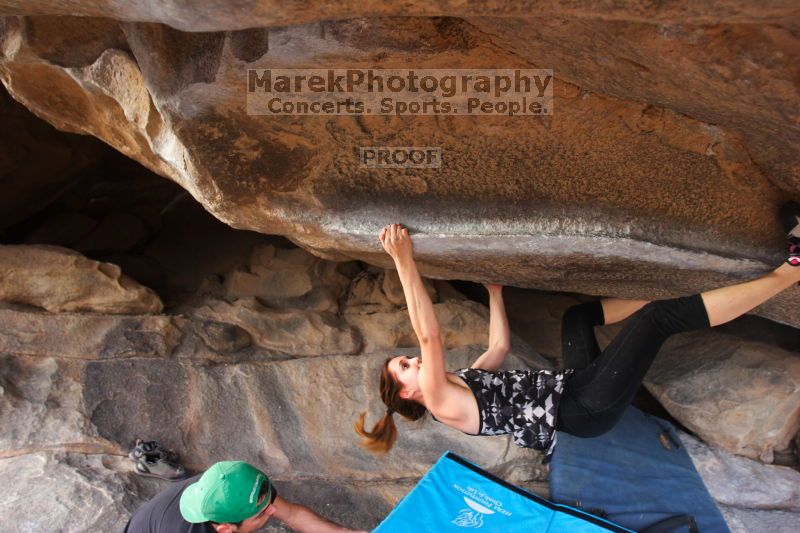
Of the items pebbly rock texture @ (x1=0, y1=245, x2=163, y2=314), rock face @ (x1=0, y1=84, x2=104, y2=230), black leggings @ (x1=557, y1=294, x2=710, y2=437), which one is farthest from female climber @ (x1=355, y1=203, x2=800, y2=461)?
rock face @ (x1=0, y1=84, x2=104, y2=230)

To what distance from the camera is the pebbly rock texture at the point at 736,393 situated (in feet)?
8.39

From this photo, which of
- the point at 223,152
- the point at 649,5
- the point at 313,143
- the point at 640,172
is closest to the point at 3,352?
Result: the point at 223,152

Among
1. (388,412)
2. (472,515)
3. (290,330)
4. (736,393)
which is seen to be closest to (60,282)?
(290,330)

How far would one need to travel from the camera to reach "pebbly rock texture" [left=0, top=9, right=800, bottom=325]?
1.32 metres

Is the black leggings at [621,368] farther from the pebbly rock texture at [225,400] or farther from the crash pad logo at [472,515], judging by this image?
the pebbly rock texture at [225,400]

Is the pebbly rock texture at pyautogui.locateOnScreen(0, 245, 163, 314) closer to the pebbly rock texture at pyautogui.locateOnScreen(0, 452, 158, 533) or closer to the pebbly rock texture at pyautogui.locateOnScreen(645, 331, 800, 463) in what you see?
the pebbly rock texture at pyautogui.locateOnScreen(0, 452, 158, 533)

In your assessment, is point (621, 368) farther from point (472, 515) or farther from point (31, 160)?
point (31, 160)

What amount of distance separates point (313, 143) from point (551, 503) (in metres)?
1.45

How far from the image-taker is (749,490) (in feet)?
8.27

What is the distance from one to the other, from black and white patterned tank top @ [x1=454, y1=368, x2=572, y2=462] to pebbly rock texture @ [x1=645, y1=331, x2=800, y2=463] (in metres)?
0.99

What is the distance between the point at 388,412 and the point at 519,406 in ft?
1.31

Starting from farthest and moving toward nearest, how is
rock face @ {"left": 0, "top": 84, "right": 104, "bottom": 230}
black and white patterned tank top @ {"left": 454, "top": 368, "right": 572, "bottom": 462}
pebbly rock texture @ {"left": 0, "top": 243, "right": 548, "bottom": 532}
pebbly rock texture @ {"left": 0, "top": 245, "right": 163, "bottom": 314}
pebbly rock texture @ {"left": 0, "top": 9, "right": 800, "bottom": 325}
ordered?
rock face @ {"left": 0, "top": 84, "right": 104, "bottom": 230} → pebbly rock texture @ {"left": 0, "top": 245, "right": 163, "bottom": 314} → pebbly rock texture @ {"left": 0, "top": 243, "right": 548, "bottom": 532} → black and white patterned tank top @ {"left": 454, "top": 368, "right": 572, "bottom": 462} → pebbly rock texture @ {"left": 0, "top": 9, "right": 800, "bottom": 325}

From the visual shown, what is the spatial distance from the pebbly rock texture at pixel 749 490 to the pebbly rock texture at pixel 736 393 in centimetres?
6

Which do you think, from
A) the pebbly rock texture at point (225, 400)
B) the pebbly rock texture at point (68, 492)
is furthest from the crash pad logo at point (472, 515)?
the pebbly rock texture at point (68, 492)
